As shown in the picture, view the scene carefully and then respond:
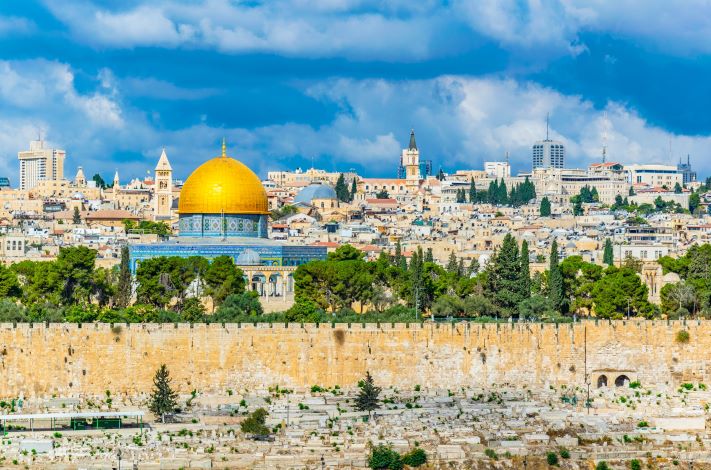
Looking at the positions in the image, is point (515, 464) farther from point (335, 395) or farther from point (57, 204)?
point (57, 204)

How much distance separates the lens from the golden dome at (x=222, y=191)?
70688 millimetres

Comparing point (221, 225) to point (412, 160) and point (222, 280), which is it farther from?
point (412, 160)

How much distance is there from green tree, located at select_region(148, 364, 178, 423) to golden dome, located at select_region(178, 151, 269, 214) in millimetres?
24009

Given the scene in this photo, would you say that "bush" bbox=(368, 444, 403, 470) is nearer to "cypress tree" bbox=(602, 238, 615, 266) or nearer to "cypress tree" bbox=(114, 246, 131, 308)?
"cypress tree" bbox=(114, 246, 131, 308)

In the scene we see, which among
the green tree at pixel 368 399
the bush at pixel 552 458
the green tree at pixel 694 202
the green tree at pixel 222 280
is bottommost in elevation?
the bush at pixel 552 458

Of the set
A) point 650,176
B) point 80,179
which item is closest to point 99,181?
point 80,179

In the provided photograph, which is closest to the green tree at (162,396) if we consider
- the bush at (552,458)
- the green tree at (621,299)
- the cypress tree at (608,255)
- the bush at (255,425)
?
the bush at (255,425)

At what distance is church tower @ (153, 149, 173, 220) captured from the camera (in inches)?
4774

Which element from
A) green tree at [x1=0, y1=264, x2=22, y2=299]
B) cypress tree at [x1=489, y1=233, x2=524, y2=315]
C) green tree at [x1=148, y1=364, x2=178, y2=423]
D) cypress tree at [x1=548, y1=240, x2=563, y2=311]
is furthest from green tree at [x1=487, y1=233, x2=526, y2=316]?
green tree at [x1=148, y1=364, x2=178, y2=423]

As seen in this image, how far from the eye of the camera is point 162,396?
44.2 metres

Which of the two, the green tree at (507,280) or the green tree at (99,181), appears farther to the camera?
the green tree at (99,181)

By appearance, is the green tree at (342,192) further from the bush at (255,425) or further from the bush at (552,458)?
the bush at (552,458)

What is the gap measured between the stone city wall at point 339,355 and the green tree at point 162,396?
3.30 feet

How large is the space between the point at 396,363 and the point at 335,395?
7.43 feet
